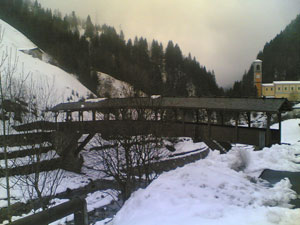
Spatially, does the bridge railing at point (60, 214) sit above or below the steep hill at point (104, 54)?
below

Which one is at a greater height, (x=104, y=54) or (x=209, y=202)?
(x=104, y=54)

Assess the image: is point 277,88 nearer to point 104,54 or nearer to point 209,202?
point 104,54

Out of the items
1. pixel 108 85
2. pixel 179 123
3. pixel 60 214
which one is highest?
pixel 108 85

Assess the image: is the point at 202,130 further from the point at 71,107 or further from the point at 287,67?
the point at 287,67

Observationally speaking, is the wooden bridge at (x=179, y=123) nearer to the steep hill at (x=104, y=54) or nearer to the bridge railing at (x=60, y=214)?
the bridge railing at (x=60, y=214)

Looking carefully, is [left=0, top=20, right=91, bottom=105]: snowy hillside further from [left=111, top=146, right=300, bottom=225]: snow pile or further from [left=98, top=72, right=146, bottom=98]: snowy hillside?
[left=111, top=146, right=300, bottom=225]: snow pile

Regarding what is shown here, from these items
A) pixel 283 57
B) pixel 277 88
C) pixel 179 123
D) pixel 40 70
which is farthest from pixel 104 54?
pixel 283 57

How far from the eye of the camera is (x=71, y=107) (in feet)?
69.6

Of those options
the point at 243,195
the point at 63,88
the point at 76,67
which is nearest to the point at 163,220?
the point at 243,195

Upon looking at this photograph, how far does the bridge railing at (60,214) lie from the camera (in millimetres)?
2640

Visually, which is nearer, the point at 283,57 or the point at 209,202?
the point at 209,202

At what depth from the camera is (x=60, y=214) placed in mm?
2961

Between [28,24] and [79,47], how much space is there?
1490 centimetres

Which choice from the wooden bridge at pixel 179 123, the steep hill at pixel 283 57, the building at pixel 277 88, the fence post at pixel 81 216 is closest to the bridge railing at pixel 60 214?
the fence post at pixel 81 216
